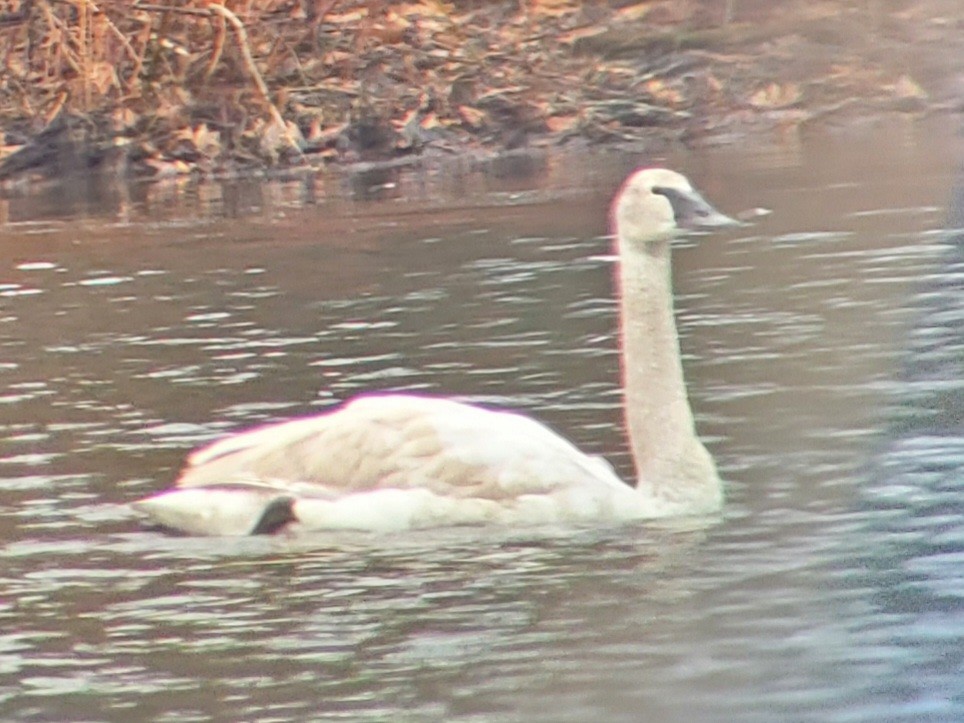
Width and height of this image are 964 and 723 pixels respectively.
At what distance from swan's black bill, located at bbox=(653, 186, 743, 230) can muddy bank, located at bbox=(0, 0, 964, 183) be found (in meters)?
14.5

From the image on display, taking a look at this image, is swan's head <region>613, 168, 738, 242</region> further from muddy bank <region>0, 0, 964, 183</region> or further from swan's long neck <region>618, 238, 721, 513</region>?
muddy bank <region>0, 0, 964, 183</region>

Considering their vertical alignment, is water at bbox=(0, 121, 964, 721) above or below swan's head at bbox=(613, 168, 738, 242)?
below

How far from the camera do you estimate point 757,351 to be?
38.5ft

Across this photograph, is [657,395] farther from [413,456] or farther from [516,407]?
[516,407]

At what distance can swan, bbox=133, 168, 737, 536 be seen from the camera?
27.9ft

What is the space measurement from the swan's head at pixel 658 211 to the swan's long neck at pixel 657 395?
68 mm

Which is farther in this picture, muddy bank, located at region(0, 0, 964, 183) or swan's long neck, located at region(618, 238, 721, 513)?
muddy bank, located at region(0, 0, 964, 183)

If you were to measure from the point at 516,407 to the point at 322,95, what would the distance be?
50.6 ft

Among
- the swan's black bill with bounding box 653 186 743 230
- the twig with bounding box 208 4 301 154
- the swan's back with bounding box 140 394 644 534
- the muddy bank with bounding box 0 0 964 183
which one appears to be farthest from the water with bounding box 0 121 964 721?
the muddy bank with bounding box 0 0 964 183

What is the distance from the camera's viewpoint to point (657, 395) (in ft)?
28.9

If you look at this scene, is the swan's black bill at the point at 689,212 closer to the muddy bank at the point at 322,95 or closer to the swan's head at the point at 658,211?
the swan's head at the point at 658,211

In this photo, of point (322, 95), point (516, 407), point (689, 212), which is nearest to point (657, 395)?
point (689, 212)

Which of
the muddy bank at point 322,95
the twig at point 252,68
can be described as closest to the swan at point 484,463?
the muddy bank at point 322,95

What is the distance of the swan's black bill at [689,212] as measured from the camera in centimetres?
867
